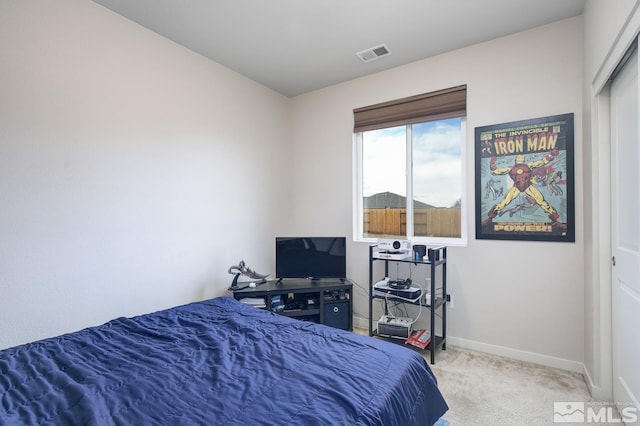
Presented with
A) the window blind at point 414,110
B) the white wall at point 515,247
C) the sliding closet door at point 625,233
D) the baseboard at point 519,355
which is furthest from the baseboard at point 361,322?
the window blind at point 414,110

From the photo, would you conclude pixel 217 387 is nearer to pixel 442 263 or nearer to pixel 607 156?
pixel 442 263

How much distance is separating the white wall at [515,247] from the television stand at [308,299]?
41 centimetres

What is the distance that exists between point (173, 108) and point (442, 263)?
9.15ft

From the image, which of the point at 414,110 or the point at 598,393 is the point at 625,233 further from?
the point at 414,110

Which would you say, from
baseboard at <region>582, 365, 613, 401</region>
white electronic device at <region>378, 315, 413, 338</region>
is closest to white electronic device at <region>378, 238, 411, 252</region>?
white electronic device at <region>378, 315, 413, 338</region>

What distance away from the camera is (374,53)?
9.40 ft

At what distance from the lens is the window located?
2.97m

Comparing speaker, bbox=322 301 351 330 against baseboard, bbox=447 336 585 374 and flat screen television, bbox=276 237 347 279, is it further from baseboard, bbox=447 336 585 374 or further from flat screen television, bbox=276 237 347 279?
baseboard, bbox=447 336 585 374

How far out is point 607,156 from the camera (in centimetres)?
197

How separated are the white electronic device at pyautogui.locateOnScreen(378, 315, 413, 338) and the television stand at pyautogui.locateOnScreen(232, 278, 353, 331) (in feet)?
1.27

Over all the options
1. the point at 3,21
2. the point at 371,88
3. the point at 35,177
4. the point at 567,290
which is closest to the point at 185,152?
the point at 35,177

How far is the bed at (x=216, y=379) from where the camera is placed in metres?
1.00

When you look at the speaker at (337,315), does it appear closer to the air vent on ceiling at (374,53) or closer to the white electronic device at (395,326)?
the white electronic device at (395,326)

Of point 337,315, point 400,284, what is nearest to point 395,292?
point 400,284
